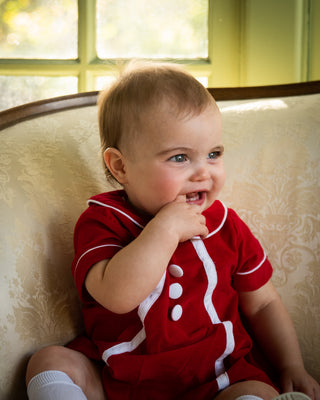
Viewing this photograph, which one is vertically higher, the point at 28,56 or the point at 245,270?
the point at 28,56

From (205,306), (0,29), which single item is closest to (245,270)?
(205,306)

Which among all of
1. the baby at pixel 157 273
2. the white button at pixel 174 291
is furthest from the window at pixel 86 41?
the white button at pixel 174 291

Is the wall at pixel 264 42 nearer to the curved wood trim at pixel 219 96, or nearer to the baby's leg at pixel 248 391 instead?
the curved wood trim at pixel 219 96

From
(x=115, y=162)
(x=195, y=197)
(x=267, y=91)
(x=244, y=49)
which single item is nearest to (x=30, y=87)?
(x=244, y=49)

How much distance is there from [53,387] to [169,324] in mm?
218

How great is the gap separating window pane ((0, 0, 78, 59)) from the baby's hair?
3.63ft

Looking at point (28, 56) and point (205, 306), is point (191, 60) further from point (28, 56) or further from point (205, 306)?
point (205, 306)

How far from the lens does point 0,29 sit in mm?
1846

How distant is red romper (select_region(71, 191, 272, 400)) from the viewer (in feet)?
2.63

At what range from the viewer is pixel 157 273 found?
76 centimetres

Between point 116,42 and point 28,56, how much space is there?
36 cm

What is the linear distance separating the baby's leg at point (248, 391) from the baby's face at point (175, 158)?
33 centimetres

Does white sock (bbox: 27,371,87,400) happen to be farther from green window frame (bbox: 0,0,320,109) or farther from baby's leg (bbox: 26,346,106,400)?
green window frame (bbox: 0,0,320,109)

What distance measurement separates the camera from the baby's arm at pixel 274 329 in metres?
0.92
